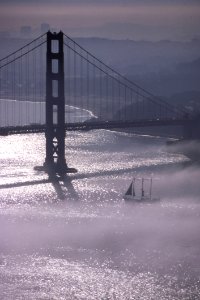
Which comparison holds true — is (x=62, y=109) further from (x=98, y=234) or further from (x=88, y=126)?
(x=98, y=234)

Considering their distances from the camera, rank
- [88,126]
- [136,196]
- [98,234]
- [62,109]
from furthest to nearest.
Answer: [88,126] < [62,109] < [136,196] < [98,234]

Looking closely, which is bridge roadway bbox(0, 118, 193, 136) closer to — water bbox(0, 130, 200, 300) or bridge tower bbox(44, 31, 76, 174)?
bridge tower bbox(44, 31, 76, 174)

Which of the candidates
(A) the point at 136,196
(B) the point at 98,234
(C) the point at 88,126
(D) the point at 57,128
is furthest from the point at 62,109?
(B) the point at 98,234

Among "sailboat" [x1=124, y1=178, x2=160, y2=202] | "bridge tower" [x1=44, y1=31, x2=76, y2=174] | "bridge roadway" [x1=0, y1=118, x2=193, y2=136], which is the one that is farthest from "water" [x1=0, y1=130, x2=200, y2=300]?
"bridge roadway" [x1=0, y1=118, x2=193, y2=136]

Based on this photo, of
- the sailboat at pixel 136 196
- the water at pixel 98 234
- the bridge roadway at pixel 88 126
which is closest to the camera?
the water at pixel 98 234

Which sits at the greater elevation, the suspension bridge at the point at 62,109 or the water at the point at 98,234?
the suspension bridge at the point at 62,109

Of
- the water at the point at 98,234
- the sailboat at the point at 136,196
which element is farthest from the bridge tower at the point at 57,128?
A: the sailboat at the point at 136,196

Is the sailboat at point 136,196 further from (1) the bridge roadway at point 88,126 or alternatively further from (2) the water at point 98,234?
(1) the bridge roadway at point 88,126

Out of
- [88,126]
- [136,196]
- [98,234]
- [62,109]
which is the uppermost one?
[62,109]

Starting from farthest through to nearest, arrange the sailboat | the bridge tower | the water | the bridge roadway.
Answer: the bridge roadway → the bridge tower → the sailboat → the water
